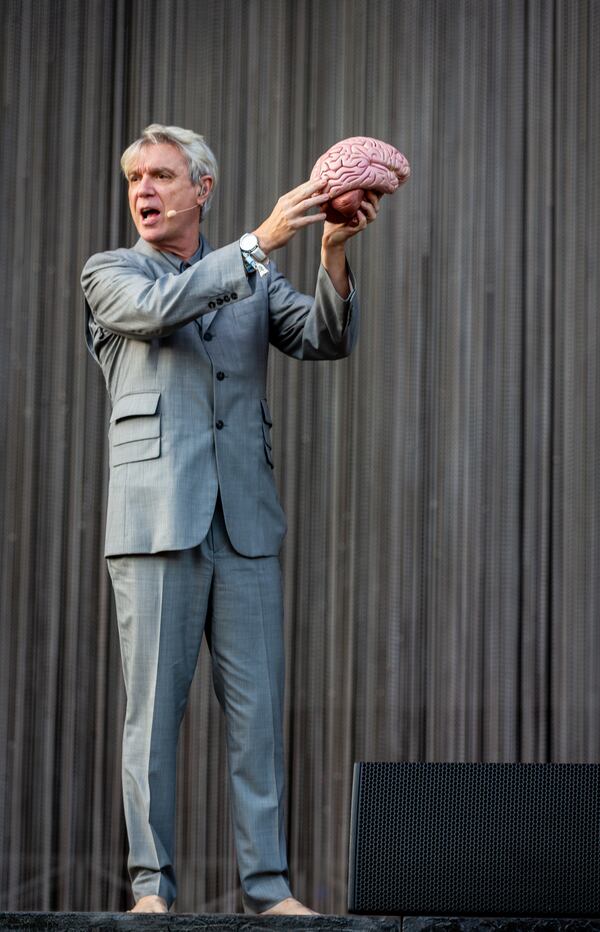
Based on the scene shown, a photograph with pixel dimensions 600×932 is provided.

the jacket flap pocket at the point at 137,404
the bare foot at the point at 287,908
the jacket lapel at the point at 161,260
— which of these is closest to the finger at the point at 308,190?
the jacket lapel at the point at 161,260

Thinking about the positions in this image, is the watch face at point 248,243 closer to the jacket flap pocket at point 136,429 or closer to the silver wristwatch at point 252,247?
the silver wristwatch at point 252,247

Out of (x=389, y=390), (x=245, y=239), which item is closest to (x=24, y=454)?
(x=389, y=390)

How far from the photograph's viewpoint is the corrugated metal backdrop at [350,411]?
377 cm

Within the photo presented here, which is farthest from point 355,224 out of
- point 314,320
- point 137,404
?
point 137,404

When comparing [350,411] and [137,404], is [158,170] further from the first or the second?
[350,411]

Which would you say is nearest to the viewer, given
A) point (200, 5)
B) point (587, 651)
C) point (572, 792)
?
point (572, 792)

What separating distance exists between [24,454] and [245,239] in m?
1.53

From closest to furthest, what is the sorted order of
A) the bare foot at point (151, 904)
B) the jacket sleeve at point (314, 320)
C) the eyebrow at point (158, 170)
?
the bare foot at point (151, 904) < the jacket sleeve at point (314, 320) < the eyebrow at point (158, 170)

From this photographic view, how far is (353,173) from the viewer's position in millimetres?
2588

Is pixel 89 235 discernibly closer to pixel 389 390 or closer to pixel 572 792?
pixel 389 390

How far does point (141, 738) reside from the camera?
258 cm

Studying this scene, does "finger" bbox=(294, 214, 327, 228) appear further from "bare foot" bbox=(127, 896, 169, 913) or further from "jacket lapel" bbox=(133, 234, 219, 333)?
"bare foot" bbox=(127, 896, 169, 913)

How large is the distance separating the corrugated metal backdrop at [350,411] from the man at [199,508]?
111cm

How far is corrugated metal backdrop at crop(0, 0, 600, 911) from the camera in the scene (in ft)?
12.4
